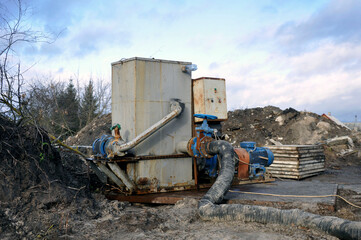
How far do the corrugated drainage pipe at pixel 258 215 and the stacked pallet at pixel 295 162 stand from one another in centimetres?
372

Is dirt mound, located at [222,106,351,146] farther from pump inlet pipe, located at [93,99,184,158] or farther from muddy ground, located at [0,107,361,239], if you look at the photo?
muddy ground, located at [0,107,361,239]

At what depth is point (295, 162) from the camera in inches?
381

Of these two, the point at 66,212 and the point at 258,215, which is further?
the point at 66,212

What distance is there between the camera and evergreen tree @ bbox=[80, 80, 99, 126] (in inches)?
904

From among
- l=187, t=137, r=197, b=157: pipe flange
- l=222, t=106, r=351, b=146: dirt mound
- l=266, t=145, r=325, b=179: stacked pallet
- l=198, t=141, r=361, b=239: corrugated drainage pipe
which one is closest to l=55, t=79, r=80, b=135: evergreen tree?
l=222, t=106, r=351, b=146: dirt mound

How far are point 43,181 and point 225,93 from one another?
185 inches

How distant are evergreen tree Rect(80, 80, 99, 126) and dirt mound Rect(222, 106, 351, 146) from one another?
9.54 m

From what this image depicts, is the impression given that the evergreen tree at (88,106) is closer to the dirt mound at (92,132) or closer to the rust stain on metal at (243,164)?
the dirt mound at (92,132)

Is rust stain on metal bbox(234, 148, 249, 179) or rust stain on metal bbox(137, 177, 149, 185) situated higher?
rust stain on metal bbox(234, 148, 249, 179)

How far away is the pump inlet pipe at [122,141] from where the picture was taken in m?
6.66

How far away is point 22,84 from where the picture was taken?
5.89 meters

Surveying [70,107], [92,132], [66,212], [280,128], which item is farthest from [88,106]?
[66,212]

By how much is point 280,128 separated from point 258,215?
14120 millimetres

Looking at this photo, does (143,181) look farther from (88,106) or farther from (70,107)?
(88,106)
